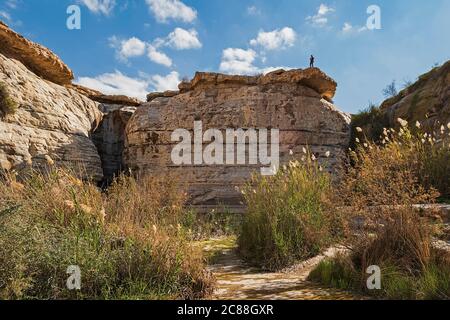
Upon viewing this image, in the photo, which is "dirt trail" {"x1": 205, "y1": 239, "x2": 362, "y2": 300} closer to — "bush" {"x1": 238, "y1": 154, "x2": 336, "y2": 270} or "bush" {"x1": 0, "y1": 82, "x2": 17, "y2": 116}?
Result: "bush" {"x1": 238, "y1": 154, "x2": 336, "y2": 270}

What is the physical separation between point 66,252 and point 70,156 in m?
6.05

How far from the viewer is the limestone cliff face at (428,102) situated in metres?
9.33

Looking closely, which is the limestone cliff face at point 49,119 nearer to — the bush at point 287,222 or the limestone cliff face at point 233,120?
the limestone cliff face at point 233,120

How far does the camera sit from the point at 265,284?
11.3 ft

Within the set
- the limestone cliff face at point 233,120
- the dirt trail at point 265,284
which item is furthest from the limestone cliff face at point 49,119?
the dirt trail at point 265,284

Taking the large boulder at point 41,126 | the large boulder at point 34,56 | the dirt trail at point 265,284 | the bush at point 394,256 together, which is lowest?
the dirt trail at point 265,284

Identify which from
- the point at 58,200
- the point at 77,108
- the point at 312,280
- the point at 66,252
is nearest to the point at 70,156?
the point at 77,108

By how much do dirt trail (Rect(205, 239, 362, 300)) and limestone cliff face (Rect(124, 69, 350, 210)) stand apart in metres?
3.95

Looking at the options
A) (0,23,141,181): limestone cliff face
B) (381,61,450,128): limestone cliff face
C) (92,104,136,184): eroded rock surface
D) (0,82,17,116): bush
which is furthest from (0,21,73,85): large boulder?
(381,61,450,128): limestone cliff face

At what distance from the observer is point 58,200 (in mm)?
3822

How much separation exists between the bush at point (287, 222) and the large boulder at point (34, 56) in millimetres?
7210
